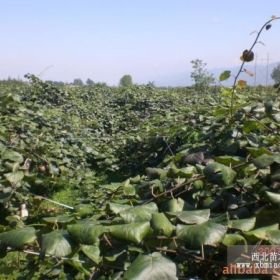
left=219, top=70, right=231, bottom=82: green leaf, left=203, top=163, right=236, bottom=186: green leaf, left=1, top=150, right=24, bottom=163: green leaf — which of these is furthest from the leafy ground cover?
left=1, top=150, right=24, bottom=163: green leaf

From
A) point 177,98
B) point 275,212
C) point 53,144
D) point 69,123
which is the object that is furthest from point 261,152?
point 177,98

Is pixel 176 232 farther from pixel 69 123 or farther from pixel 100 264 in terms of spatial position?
pixel 69 123

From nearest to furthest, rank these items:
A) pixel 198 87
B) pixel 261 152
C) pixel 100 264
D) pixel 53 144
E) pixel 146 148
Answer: pixel 100 264, pixel 261 152, pixel 53 144, pixel 146 148, pixel 198 87

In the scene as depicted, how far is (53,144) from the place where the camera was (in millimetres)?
5648

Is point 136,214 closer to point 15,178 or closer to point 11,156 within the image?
point 15,178

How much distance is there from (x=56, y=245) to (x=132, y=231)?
186 millimetres

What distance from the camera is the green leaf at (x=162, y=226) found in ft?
3.58

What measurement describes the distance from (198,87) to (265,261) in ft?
64.9

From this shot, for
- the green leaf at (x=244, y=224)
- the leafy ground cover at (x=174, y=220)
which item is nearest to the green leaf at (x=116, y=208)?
the leafy ground cover at (x=174, y=220)

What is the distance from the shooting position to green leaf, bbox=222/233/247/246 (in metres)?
1.09

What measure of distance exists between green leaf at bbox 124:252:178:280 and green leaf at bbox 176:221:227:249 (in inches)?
2.7

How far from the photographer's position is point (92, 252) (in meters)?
1.06

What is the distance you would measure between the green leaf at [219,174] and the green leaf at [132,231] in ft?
1.23

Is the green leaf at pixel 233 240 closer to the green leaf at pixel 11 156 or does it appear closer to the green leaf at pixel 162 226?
the green leaf at pixel 162 226
